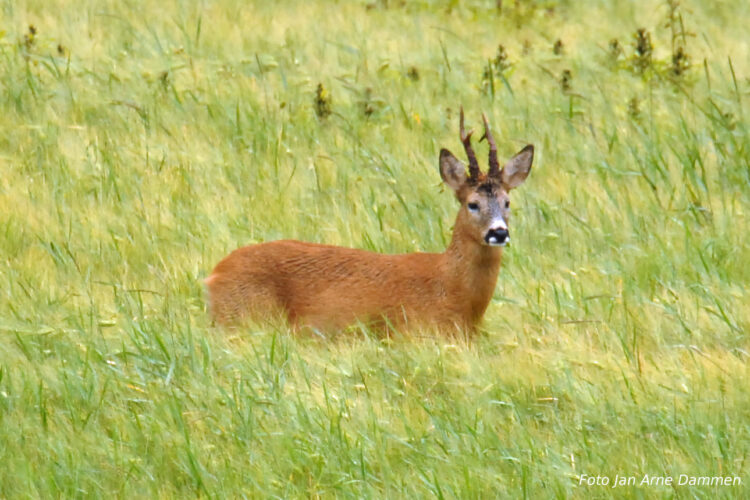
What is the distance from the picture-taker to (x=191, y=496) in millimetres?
4508

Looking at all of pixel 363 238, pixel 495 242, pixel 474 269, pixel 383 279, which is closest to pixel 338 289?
pixel 383 279

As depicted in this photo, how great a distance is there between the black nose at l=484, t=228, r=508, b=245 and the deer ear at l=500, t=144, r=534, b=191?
1.47 ft

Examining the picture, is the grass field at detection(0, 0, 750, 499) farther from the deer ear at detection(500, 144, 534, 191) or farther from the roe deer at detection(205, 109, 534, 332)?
the deer ear at detection(500, 144, 534, 191)

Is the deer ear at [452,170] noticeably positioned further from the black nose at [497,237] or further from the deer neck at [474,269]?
the black nose at [497,237]

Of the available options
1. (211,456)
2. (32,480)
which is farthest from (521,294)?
(32,480)

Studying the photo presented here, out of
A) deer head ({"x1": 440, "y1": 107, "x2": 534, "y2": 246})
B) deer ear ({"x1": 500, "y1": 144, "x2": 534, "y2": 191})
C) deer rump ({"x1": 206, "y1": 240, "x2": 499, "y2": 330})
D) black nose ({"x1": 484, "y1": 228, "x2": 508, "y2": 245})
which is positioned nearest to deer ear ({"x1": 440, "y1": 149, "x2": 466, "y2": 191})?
deer head ({"x1": 440, "y1": 107, "x2": 534, "y2": 246})

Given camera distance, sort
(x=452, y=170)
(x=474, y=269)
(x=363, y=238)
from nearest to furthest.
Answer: (x=474, y=269) < (x=452, y=170) < (x=363, y=238)

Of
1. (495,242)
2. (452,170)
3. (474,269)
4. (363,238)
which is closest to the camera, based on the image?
(495,242)

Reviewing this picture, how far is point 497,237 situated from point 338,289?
2.42ft

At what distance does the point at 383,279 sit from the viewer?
6.22 meters

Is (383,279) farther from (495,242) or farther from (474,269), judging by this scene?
(495,242)

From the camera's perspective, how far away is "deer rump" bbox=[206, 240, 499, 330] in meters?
6.14

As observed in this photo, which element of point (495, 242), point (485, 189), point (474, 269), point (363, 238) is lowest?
point (363, 238)

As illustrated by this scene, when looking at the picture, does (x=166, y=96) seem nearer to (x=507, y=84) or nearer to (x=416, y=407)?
(x=507, y=84)
